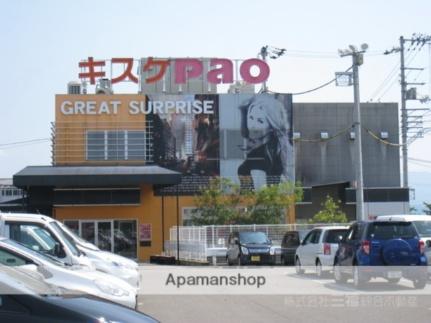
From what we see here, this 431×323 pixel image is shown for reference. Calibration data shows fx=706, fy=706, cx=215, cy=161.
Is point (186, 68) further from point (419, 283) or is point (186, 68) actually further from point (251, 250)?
point (419, 283)

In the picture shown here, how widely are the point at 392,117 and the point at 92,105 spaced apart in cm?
2490

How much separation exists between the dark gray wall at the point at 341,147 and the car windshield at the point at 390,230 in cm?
3715

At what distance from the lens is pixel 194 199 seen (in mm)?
42188

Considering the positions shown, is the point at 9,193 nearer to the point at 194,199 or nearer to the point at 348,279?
the point at 194,199

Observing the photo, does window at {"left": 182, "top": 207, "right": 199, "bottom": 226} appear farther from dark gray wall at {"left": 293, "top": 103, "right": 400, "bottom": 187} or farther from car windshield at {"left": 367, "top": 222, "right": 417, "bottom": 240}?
car windshield at {"left": 367, "top": 222, "right": 417, "bottom": 240}

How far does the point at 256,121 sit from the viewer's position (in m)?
44.0

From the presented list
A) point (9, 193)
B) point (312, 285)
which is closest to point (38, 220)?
point (312, 285)

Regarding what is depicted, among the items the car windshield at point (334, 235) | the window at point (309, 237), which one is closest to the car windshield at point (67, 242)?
the car windshield at point (334, 235)

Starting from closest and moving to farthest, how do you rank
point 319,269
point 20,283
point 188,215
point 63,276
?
point 20,283 → point 63,276 → point 319,269 → point 188,215

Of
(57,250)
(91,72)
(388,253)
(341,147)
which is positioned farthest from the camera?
(341,147)

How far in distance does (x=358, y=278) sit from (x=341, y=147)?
128 feet

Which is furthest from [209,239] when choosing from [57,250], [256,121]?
[57,250]

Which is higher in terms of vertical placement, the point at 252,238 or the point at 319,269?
the point at 252,238

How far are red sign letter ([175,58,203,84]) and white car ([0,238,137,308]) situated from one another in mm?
35005
